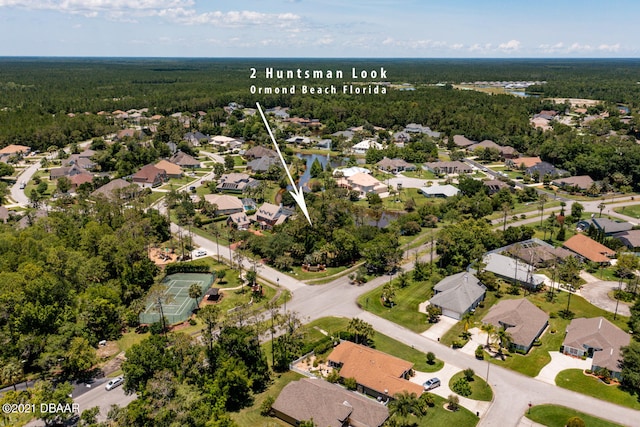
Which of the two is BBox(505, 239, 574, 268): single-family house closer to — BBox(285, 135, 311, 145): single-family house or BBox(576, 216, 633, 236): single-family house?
BBox(576, 216, 633, 236): single-family house

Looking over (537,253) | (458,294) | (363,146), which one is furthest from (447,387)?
(363,146)

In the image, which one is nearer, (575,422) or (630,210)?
(575,422)

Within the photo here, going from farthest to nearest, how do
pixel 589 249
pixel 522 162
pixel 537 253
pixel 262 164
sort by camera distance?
pixel 522 162 → pixel 262 164 → pixel 589 249 → pixel 537 253

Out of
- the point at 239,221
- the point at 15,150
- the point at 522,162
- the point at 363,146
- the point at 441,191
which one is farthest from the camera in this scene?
the point at 363,146

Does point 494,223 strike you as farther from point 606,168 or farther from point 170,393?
point 170,393

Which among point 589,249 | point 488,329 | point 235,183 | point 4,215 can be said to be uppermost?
point 235,183

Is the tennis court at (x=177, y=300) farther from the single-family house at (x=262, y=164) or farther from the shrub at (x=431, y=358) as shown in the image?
the single-family house at (x=262, y=164)

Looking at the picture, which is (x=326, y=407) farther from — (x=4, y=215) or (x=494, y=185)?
(x=494, y=185)

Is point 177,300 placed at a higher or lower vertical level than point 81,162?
lower
